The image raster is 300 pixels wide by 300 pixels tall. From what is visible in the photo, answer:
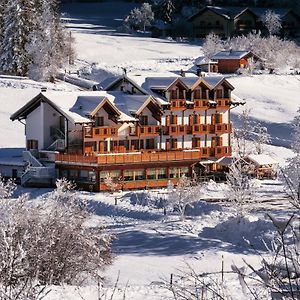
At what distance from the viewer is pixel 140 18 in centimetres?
10438

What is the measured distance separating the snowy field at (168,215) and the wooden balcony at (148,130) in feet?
16.1

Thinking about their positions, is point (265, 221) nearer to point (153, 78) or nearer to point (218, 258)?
point (218, 258)

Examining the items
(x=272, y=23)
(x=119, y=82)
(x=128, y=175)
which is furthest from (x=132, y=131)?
(x=272, y=23)

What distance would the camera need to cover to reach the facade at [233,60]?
7606cm

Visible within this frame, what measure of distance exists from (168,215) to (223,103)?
14.9 m

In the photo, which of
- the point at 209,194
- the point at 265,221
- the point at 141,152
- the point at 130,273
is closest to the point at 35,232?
the point at 130,273

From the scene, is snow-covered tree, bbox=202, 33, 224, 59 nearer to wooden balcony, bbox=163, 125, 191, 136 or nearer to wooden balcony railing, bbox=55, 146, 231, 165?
wooden balcony, bbox=163, 125, 191, 136

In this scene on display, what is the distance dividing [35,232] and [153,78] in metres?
30.0

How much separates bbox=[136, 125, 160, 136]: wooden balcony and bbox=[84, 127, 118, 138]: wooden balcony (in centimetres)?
158

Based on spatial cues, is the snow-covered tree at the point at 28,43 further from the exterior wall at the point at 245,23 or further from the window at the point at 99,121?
the exterior wall at the point at 245,23

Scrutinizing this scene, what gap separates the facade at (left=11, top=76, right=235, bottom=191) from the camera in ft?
143

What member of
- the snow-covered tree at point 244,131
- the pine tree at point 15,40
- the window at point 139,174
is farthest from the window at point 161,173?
the pine tree at point 15,40

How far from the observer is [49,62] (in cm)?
6731

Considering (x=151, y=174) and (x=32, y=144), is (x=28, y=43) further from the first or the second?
(x=151, y=174)
